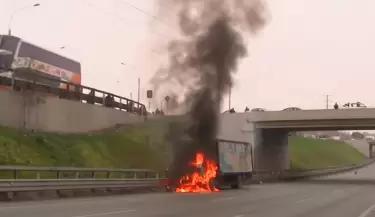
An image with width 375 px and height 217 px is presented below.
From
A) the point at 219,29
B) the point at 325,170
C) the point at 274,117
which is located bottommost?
the point at 325,170

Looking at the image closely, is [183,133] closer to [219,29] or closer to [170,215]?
[219,29]

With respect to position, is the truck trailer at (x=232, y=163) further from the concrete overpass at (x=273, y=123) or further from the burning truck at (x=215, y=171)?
the concrete overpass at (x=273, y=123)

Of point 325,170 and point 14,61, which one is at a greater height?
point 14,61

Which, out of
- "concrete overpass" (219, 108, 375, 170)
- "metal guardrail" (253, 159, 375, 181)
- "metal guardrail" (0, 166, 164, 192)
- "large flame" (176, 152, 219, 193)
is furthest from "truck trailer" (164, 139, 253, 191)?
"concrete overpass" (219, 108, 375, 170)

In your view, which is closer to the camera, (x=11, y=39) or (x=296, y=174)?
(x=11, y=39)

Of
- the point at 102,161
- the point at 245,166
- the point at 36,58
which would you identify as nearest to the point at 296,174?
the point at 245,166

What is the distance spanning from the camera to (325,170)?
7025 centimetres

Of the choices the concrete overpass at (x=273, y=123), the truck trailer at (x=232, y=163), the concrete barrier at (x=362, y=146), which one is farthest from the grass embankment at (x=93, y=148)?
the concrete barrier at (x=362, y=146)

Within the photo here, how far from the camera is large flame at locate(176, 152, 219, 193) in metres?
28.4

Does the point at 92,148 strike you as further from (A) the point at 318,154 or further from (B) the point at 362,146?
(B) the point at 362,146

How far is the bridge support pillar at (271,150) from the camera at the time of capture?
5511 cm

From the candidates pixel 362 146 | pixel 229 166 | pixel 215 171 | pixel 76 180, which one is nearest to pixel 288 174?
pixel 229 166

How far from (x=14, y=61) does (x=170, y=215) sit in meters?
18.1

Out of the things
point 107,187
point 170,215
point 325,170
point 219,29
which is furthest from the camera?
point 325,170
